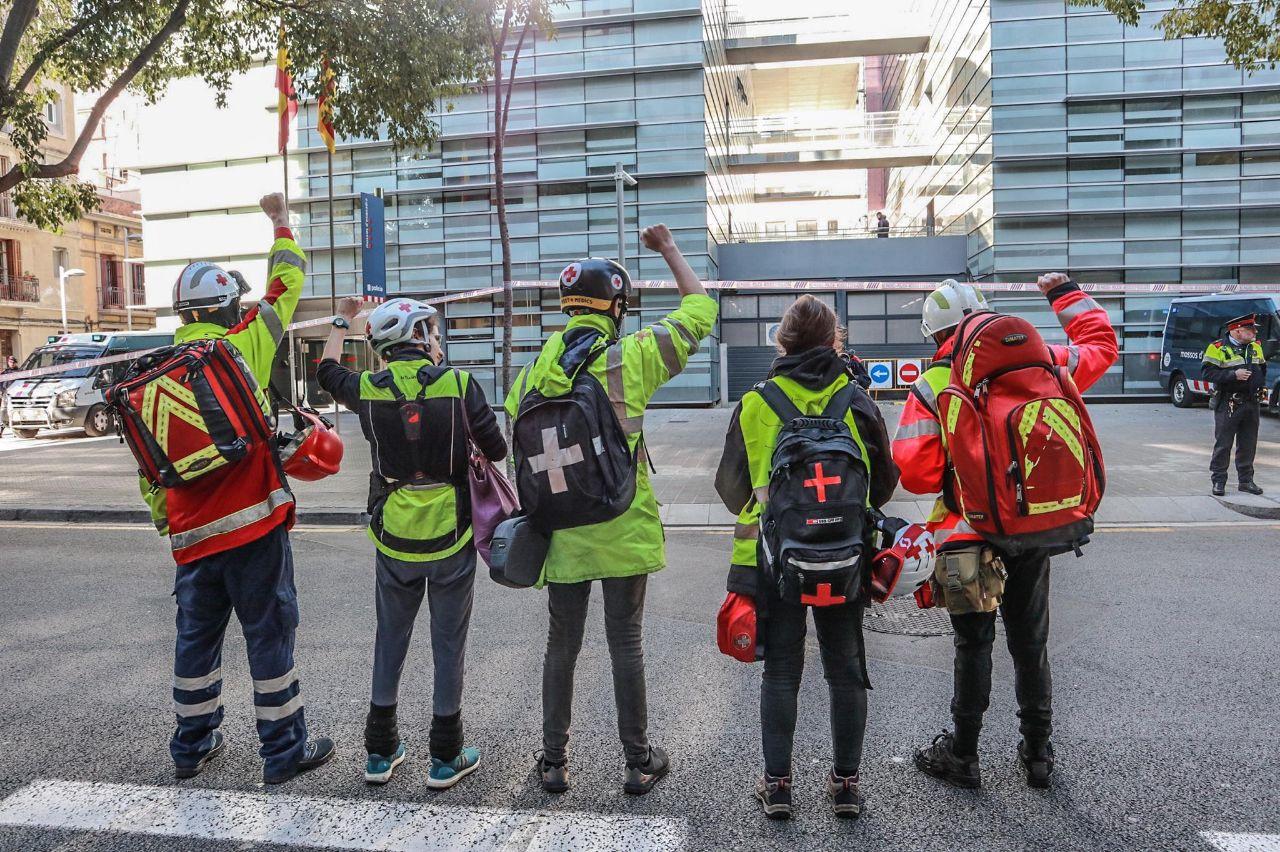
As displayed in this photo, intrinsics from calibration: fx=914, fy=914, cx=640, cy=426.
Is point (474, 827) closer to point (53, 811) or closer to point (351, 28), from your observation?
point (53, 811)

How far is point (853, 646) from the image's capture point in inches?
122

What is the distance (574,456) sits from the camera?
123 inches

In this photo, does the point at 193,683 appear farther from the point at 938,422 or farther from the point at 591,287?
the point at 938,422

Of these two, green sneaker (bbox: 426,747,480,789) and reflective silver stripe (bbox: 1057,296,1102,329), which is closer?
green sneaker (bbox: 426,747,480,789)

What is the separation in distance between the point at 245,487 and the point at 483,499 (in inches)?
35.1

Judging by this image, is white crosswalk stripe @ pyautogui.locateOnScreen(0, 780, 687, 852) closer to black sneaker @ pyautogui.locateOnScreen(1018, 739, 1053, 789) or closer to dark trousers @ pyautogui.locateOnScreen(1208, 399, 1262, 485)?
black sneaker @ pyautogui.locateOnScreen(1018, 739, 1053, 789)

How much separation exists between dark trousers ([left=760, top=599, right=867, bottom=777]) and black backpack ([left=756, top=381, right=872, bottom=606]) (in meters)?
0.17

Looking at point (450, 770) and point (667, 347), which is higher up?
point (667, 347)

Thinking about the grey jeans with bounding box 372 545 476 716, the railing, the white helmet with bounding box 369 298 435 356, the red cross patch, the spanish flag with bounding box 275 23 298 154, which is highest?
the spanish flag with bounding box 275 23 298 154

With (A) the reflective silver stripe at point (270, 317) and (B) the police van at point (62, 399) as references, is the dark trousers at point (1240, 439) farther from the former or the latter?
(B) the police van at point (62, 399)

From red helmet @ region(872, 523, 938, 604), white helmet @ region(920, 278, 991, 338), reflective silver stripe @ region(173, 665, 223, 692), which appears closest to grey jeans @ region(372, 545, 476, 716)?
reflective silver stripe @ region(173, 665, 223, 692)

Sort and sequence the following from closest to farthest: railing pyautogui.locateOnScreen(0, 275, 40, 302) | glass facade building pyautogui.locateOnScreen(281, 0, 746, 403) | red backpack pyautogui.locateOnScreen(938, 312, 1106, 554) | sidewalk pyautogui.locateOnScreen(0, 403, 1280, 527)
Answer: red backpack pyautogui.locateOnScreen(938, 312, 1106, 554), sidewalk pyautogui.locateOnScreen(0, 403, 1280, 527), glass facade building pyautogui.locateOnScreen(281, 0, 746, 403), railing pyautogui.locateOnScreen(0, 275, 40, 302)

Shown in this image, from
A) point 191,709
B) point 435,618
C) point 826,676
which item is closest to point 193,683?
point 191,709

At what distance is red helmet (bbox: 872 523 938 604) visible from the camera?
3008mm
